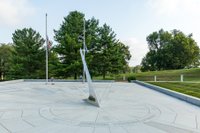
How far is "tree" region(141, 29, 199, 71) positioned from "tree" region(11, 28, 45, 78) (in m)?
33.4

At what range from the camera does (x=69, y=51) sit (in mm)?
27172

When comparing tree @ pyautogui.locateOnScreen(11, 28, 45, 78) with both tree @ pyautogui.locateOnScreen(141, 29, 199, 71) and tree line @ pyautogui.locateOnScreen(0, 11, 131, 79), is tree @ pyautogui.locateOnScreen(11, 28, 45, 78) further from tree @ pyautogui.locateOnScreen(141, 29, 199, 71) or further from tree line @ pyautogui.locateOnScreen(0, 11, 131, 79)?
tree @ pyautogui.locateOnScreen(141, 29, 199, 71)

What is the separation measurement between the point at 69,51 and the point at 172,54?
32879 mm

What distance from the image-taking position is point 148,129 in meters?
5.46

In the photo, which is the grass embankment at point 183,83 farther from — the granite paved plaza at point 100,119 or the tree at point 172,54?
the tree at point 172,54

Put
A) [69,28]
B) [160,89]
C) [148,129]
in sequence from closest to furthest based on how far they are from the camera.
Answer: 1. [148,129]
2. [160,89]
3. [69,28]

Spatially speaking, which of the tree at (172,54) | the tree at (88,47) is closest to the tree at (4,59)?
the tree at (88,47)

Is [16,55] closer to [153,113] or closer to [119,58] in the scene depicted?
[119,58]

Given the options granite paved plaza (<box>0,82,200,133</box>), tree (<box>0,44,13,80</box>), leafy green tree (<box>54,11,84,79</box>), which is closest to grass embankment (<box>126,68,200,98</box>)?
granite paved plaza (<box>0,82,200,133</box>)

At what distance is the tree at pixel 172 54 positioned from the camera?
164 feet

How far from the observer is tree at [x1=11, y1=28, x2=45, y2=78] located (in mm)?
30531

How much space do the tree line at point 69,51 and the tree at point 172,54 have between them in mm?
26153

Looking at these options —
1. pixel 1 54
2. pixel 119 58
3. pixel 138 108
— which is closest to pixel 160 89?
pixel 138 108

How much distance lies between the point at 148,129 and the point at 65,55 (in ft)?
76.9
